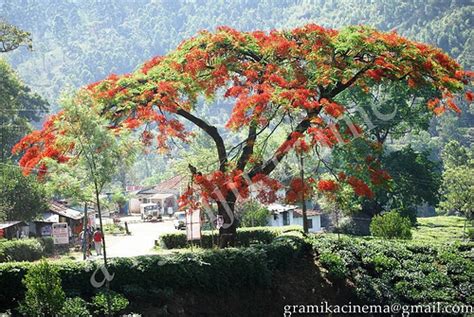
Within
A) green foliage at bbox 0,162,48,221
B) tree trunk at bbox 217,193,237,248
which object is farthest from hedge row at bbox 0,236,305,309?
green foliage at bbox 0,162,48,221

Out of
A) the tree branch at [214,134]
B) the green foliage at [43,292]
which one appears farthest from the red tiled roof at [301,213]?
the green foliage at [43,292]

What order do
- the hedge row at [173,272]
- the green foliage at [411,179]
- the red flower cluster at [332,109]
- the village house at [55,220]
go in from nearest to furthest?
the hedge row at [173,272] < the red flower cluster at [332,109] < the village house at [55,220] < the green foliage at [411,179]

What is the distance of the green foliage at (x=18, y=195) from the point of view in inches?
1325

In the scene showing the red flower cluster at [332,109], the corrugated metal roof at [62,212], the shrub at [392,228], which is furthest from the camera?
the corrugated metal roof at [62,212]

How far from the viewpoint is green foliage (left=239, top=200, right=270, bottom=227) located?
129ft

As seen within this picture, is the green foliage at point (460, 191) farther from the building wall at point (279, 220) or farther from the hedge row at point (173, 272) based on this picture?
the hedge row at point (173, 272)

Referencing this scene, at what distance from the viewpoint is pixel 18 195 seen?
1363 inches

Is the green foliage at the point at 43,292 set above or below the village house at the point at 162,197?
below

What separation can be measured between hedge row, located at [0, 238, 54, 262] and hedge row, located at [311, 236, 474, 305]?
11394 mm

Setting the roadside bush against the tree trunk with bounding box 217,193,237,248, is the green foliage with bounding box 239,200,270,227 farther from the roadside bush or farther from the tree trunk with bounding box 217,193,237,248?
the tree trunk with bounding box 217,193,237,248

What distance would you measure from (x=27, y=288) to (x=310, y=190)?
337 inches

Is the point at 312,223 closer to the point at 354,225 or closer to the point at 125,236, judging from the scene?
the point at 354,225

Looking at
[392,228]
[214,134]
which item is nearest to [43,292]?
[214,134]

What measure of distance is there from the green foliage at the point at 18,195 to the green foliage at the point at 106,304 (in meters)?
18.6
